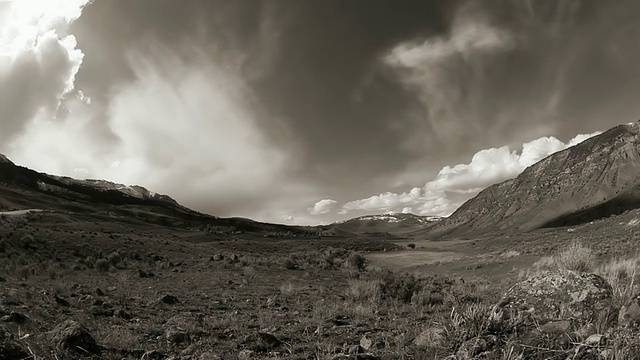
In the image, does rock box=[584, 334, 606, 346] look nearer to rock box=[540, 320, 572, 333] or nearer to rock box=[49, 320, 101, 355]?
rock box=[540, 320, 572, 333]

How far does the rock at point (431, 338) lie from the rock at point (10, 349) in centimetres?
471

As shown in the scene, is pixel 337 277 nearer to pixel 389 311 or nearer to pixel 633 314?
pixel 389 311

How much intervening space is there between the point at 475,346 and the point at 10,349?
493cm

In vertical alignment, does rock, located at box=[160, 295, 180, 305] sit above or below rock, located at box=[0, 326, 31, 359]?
below

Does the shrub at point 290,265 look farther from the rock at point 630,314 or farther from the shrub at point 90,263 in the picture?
the rock at point 630,314

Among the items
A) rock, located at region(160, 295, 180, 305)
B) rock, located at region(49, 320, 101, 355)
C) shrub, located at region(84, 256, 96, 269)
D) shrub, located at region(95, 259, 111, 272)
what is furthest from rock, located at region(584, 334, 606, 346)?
shrub, located at region(84, 256, 96, 269)

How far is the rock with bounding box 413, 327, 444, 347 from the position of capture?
4934 mm

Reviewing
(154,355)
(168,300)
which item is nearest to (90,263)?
(168,300)

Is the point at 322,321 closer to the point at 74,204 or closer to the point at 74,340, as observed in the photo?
the point at 74,340

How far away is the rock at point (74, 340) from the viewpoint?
4916 mm

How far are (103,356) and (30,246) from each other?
27.8m

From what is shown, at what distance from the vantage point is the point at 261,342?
19.8 feet

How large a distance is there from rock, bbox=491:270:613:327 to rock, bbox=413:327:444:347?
0.78m

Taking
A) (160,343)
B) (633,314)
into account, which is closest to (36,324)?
(160,343)
